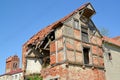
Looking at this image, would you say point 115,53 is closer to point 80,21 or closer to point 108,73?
point 108,73

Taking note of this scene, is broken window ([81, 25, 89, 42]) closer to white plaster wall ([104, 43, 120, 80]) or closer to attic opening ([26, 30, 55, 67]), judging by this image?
attic opening ([26, 30, 55, 67])

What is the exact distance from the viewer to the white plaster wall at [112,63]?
19.2 metres

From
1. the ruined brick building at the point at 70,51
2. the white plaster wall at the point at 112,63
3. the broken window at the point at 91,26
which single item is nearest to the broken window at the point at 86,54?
the ruined brick building at the point at 70,51

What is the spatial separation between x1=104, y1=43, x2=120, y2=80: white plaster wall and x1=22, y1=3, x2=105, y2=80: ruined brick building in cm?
102

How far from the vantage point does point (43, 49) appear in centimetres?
1862

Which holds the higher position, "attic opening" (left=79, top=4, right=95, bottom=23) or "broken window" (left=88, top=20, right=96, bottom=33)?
"attic opening" (left=79, top=4, right=95, bottom=23)

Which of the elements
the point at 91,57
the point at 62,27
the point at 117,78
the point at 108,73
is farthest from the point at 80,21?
the point at 117,78

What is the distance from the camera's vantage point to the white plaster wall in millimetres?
19205

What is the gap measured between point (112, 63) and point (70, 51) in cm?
697

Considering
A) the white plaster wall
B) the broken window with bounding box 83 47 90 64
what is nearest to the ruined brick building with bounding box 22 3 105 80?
the broken window with bounding box 83 47 90 64

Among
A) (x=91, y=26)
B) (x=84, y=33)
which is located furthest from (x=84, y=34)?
(x=91, y=26)

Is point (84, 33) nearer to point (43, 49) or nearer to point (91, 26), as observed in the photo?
point (91, 26)

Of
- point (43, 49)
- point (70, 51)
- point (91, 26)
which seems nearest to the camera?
point (70, 51)

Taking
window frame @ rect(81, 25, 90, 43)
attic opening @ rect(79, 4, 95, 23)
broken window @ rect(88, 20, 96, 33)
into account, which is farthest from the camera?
broken window @ rect(88, 20, 96, 33)
